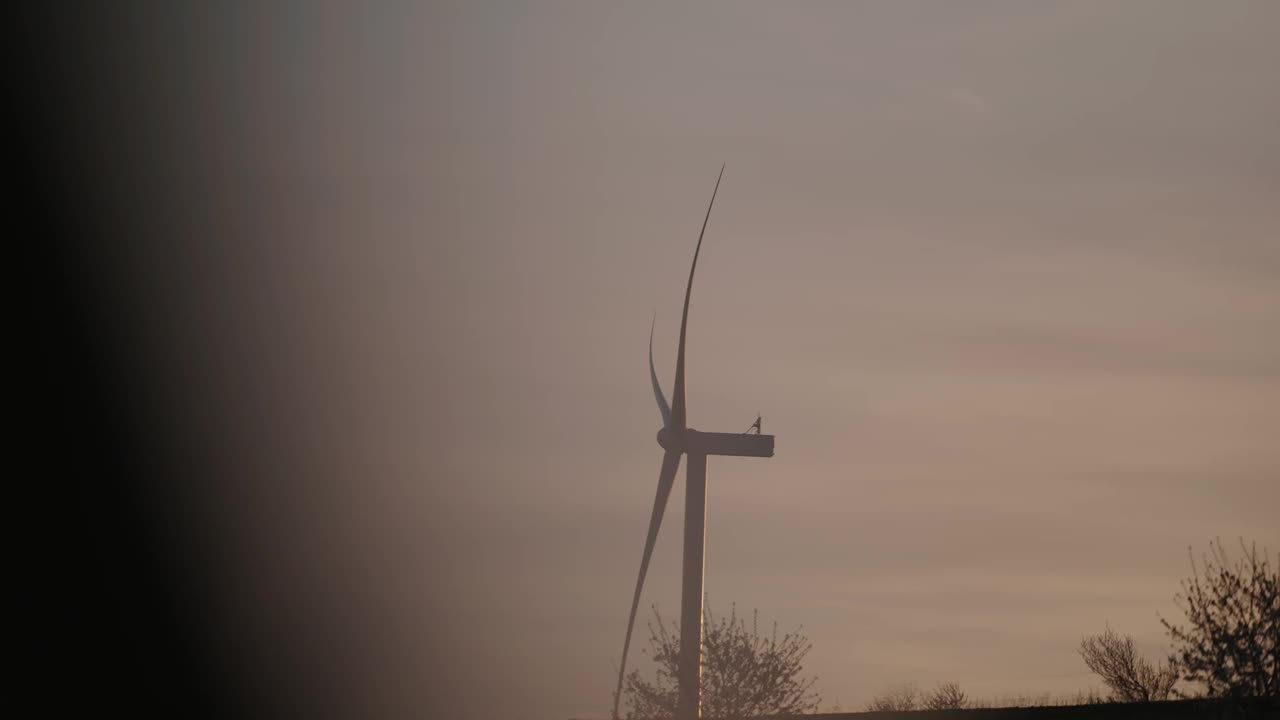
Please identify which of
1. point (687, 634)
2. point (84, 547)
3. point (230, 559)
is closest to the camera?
point (687, 634)

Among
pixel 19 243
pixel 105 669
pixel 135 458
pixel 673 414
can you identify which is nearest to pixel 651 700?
pixel 673 414

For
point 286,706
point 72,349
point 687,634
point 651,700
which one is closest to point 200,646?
point 286,706

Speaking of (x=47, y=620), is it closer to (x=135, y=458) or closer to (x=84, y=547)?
(x=84, y=547)

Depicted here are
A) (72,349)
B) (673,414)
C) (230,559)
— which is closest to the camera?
(673,414)

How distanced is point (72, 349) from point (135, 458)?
18034 mm

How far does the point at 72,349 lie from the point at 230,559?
35855mm

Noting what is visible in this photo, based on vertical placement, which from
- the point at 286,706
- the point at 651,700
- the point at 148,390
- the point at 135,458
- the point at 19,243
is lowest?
the point at 651,700

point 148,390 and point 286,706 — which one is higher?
point 148,390

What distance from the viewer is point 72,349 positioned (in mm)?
189500

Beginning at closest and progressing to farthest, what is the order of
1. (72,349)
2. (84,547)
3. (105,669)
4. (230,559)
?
(105,669) → (84,547) → (230,559) → (72,349)

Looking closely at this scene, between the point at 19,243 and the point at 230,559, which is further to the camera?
the point at 19,243

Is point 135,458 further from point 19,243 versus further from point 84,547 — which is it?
point 19,243

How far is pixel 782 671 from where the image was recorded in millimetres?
67938

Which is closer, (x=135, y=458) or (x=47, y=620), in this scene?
(x=47, y=620)
